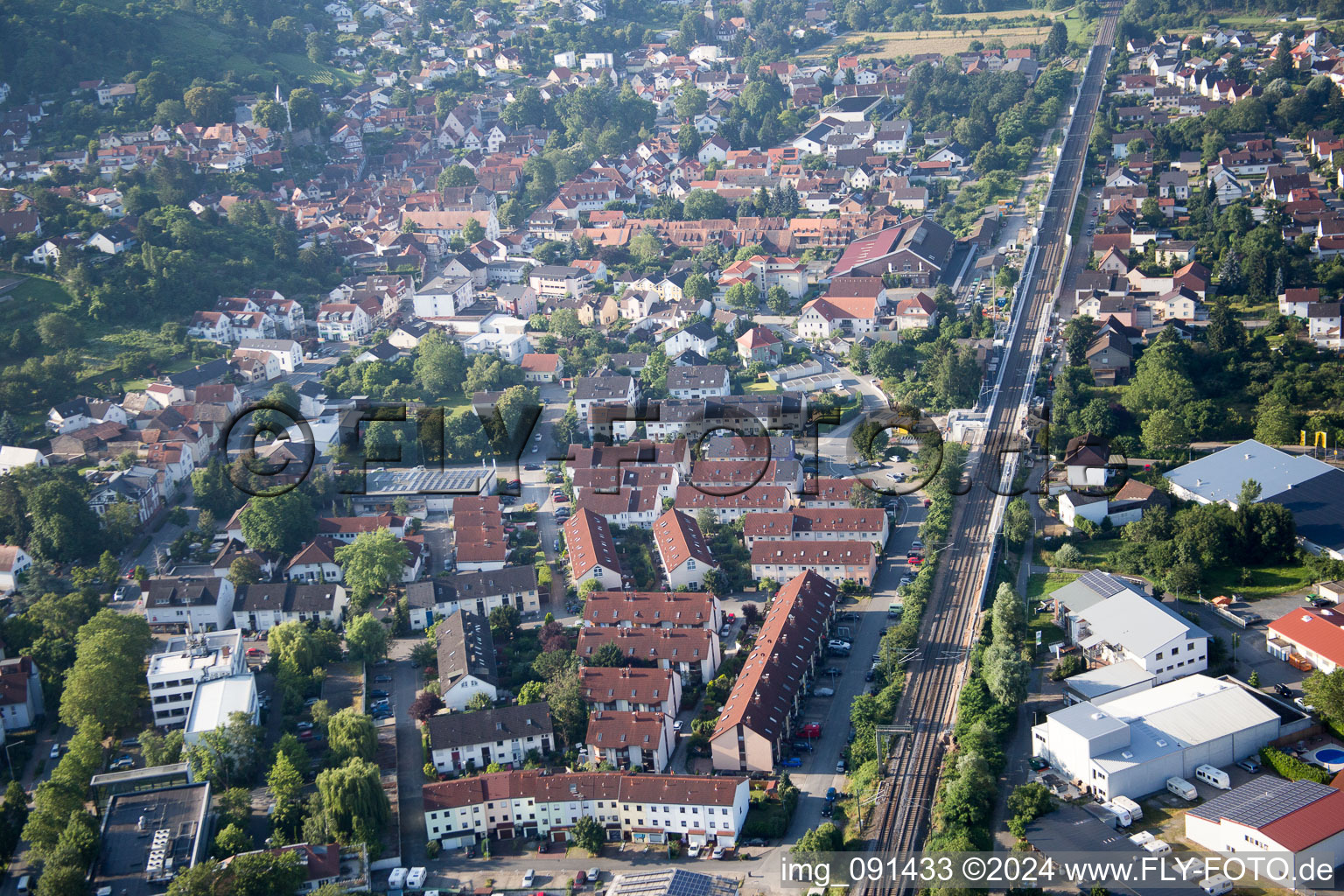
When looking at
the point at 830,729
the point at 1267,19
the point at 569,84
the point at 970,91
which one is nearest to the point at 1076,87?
the point at 970,91

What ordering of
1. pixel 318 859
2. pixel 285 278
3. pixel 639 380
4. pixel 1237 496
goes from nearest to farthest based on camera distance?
pixel 318 859 < pixel 1237 496 < pixel 639 380 < pixel 285 278

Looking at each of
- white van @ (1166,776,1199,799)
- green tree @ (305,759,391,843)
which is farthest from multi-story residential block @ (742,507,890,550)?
green tree @ (305,759,391,843)

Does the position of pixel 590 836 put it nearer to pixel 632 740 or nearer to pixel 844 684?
pixel 632 740

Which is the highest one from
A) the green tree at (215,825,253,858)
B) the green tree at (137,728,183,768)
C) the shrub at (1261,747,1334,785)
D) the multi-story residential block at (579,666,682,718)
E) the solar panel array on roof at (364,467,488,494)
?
the solar panel array on roof at (364,467,488,494)

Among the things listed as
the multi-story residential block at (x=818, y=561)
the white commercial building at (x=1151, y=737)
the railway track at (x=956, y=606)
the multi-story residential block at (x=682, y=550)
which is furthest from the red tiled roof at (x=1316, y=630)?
the multi-story residential block at (x=682, y=550)

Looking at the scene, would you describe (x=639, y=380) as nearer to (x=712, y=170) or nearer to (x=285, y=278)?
(x=285, y=278)

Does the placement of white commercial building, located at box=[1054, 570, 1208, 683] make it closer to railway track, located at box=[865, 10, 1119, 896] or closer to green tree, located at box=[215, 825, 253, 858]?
railway track, located at box=[865, 10, 1119, 896]
